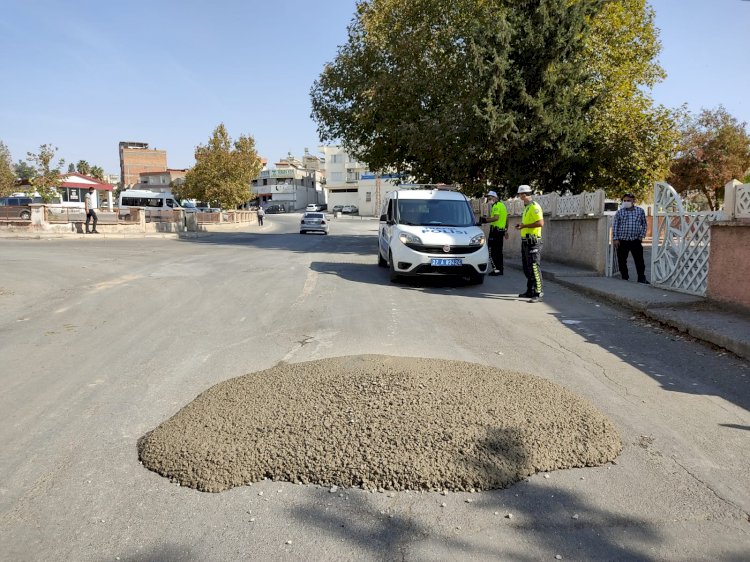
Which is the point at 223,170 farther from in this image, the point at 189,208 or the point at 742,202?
the point at 742,202

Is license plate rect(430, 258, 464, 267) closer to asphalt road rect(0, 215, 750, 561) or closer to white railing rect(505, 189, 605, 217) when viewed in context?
asphalt road rect(0, 215, 750, 561)

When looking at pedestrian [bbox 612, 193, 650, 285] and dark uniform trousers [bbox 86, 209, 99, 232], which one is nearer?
pedestrian [bbox 612, 193, 650, 285]

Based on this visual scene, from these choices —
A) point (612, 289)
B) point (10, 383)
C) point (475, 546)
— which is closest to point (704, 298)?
point (612, 289)

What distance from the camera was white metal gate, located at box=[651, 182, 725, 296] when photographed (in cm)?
899

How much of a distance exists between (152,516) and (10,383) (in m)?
3.05

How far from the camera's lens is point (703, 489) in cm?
320

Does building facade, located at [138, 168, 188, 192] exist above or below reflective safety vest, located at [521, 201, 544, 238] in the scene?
above

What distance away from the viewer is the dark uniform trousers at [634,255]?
11.3 meters

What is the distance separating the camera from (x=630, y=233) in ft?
37.9

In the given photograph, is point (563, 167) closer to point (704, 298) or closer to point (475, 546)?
point (704, 298)

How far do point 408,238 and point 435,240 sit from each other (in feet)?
1.72

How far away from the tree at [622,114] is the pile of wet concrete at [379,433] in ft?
56.1

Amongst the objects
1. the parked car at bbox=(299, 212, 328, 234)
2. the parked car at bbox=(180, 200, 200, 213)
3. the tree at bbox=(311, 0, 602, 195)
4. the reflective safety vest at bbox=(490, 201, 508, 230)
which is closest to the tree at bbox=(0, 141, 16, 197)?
the parked car at bbox=(180, 200, 200, 213)

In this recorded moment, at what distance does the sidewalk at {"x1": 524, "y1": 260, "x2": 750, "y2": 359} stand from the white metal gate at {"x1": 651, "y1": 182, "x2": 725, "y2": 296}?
25cm
